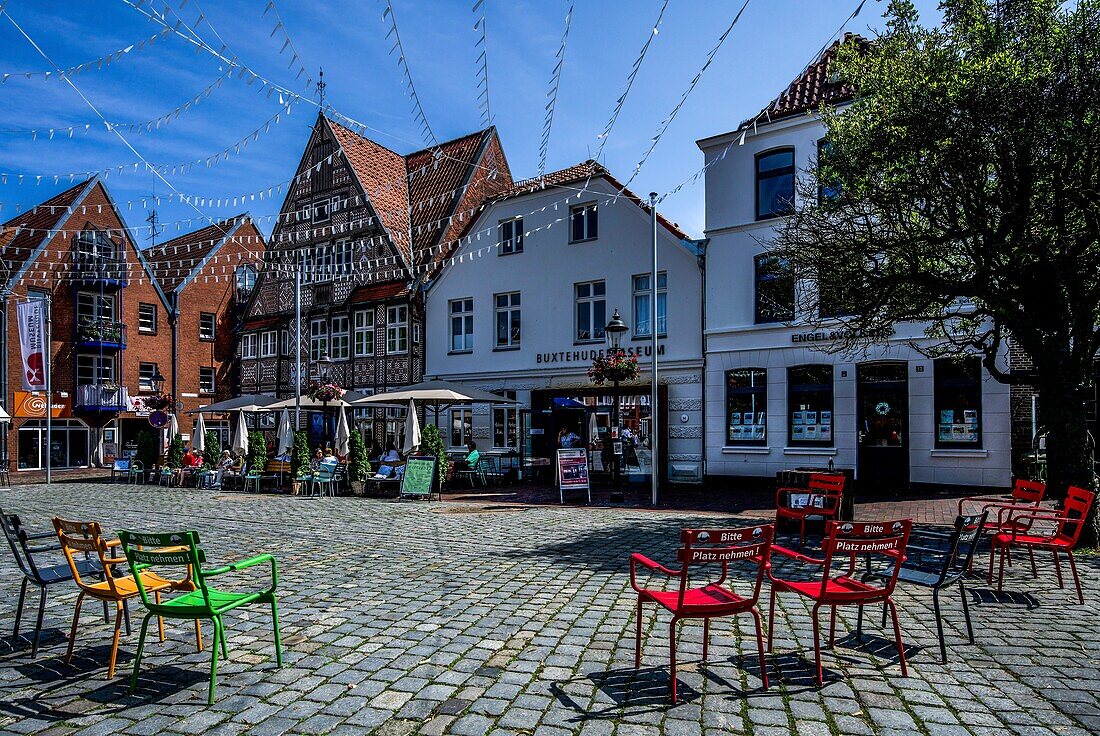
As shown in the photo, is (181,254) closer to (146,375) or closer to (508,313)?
(146,375)

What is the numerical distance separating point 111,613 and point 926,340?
17271 mm

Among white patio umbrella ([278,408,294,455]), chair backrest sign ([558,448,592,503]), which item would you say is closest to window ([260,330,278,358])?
white patio umbrella ([278,408,294,455])

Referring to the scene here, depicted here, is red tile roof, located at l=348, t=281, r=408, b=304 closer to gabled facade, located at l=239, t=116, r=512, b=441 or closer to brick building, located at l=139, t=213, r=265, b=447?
gabled facade, located at l=239, t=116, r=512, b=441

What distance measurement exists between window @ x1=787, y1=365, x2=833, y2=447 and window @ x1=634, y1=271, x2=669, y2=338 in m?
4.27

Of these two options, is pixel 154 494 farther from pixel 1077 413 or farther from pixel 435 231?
pixel 1077 413

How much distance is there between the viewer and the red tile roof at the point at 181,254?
4112 cm

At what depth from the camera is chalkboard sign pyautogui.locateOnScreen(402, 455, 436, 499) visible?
18562 mm

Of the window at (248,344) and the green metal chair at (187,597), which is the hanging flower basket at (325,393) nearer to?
the window at (248,344)

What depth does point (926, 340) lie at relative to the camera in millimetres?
18078

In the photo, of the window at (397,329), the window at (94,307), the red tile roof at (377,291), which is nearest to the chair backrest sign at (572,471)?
the window at (397,329)

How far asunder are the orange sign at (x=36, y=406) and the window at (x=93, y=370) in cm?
124

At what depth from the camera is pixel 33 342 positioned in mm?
26172

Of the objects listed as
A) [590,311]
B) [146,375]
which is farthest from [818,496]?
A: [146,375]

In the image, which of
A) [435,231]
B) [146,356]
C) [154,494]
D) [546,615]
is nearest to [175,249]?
[146,356]
